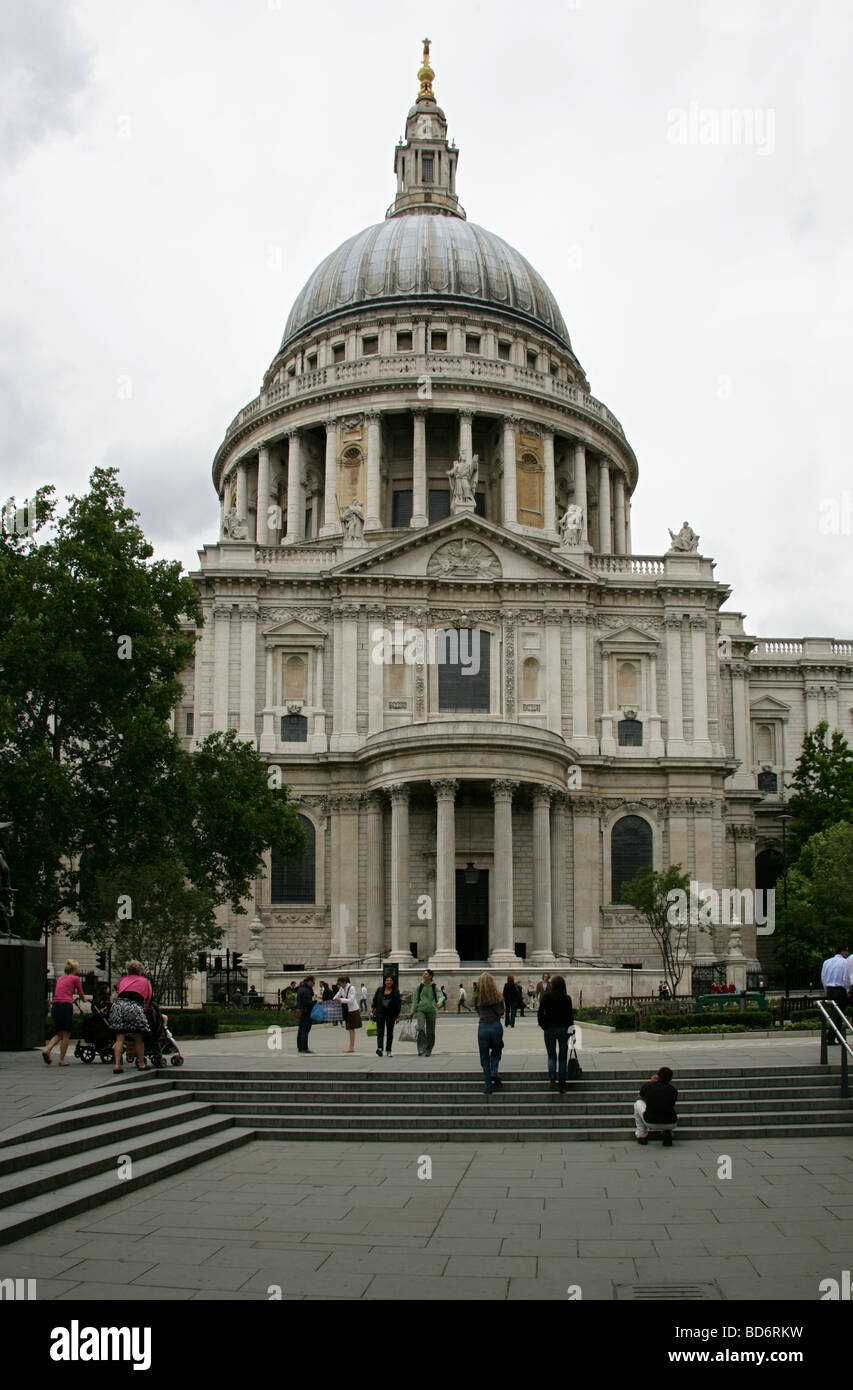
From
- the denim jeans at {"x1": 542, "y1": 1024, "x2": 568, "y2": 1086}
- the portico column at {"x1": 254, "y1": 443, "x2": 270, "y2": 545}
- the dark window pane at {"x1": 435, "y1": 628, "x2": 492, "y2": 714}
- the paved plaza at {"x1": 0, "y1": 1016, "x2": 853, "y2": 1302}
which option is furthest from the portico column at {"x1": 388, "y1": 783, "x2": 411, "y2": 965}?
the paved plaza at {"x1": 0, "y1": 1016, "x2": 853, "y2": 1302}

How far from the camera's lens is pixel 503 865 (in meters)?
52.1

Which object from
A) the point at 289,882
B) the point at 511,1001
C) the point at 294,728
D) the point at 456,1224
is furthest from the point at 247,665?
the point at 456,1224

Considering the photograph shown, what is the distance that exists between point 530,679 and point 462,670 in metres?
3.00

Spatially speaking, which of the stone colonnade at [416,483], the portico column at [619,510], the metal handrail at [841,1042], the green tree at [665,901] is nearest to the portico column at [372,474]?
the stone colonnade at [416,483]

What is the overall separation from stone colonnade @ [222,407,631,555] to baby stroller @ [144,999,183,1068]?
47406mm

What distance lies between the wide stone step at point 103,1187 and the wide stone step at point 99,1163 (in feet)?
0.24

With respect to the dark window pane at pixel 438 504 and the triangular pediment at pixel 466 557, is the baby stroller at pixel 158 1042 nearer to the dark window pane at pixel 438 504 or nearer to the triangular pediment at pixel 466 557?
the triangular pediment at pixel 466 557

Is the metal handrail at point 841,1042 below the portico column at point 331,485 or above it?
below

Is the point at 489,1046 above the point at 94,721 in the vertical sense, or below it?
below

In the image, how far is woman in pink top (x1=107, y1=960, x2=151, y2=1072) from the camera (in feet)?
70.4

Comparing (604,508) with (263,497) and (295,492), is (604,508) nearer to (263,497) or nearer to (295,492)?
(295,492)

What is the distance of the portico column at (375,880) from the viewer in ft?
181

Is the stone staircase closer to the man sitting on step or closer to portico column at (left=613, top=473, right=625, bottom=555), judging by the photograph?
the man sitting on step
